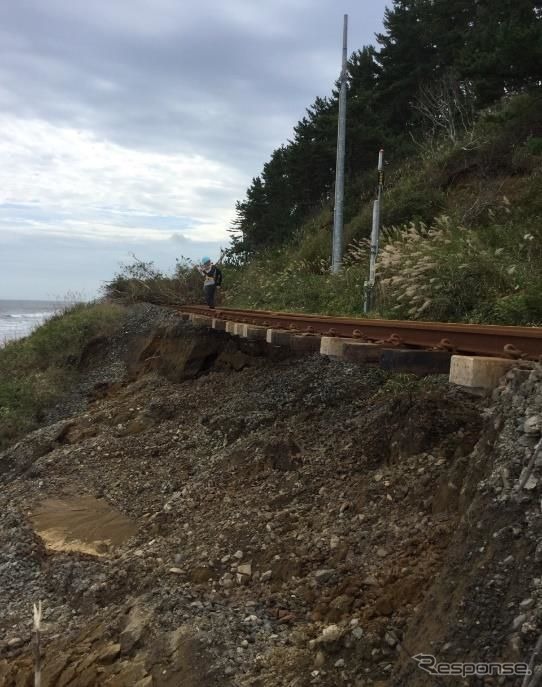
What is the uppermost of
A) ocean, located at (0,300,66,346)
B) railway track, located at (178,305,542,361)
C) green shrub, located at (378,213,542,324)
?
green shrub, located at (378,213,542,324)

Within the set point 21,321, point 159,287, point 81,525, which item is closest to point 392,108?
point 159,287

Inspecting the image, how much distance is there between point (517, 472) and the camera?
2.85 metres

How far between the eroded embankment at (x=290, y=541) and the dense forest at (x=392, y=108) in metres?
14.8

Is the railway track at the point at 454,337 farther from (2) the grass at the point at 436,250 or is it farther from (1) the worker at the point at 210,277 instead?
(1) the worker at the point at 210,277

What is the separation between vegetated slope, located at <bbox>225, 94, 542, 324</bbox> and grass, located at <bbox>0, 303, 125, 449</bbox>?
403 cm

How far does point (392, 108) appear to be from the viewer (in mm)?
30484

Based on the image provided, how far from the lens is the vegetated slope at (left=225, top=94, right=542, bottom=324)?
7449 mm

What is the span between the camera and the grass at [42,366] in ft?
40.1

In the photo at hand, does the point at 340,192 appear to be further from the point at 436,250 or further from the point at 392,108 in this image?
the point at 392,108

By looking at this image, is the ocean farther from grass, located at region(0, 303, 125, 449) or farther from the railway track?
the railway track

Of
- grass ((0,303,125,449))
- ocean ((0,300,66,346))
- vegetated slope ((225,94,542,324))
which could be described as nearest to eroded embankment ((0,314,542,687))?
vegetated slope ((225,94,542,324))

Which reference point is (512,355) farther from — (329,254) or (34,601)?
(329,254)

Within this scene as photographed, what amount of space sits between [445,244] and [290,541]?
5625 millimetres

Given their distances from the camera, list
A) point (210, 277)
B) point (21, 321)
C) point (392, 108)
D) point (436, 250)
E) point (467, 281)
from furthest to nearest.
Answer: point (21, 321) < point (392, 108) < point (210, 277) < point (436, 250) < point (467, 281)
